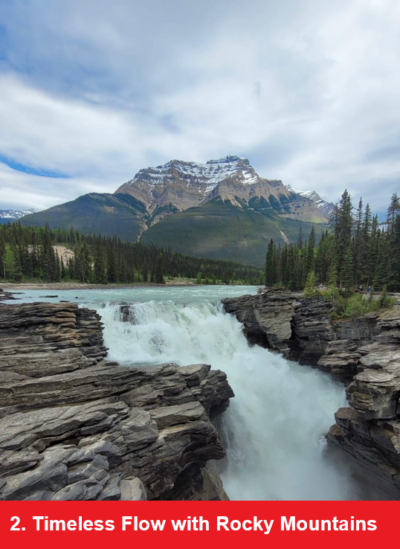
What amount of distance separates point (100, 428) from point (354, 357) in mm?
A: 21237

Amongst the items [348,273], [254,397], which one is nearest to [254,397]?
[254,397]

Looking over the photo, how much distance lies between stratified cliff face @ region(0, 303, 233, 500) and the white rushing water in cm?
338

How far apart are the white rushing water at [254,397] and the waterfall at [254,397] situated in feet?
0.20

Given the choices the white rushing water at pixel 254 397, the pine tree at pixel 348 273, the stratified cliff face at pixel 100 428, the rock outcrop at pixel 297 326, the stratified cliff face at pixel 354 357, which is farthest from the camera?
the pine tree at pixel 348 273

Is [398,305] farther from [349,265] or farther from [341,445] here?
[341,445]

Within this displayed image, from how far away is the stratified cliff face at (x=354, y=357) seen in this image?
14062 mm

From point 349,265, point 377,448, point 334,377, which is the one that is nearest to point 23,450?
point 377,448

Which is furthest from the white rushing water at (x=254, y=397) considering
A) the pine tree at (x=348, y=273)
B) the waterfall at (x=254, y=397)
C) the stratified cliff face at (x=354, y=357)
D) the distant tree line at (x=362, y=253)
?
the distant tree line at (x=362, y=253)

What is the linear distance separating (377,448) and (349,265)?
1255 inches

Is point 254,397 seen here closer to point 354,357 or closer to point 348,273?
point 354,357

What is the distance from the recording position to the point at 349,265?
1593 inches

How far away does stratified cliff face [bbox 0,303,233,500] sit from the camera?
812cm

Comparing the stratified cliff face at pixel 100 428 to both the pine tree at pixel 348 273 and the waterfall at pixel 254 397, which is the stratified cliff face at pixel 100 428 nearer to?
the waterfall at pixel 254 397
